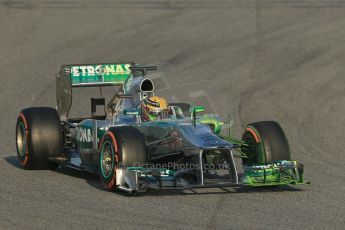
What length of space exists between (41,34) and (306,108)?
1022 cm

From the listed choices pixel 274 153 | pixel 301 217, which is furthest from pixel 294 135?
pixel 301 217

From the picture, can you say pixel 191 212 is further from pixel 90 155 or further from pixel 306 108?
pixel 306 108

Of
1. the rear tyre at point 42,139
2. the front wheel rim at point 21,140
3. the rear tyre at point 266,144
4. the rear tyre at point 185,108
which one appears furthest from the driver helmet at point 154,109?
the front wheel rim at point 21,140

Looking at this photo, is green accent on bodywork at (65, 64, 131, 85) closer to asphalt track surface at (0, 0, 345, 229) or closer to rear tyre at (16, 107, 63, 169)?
asphalt track surface at (0, 0, 345, 229)

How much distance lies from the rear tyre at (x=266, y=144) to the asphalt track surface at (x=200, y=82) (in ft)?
1.81

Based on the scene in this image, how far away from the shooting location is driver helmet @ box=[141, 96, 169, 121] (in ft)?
44.1

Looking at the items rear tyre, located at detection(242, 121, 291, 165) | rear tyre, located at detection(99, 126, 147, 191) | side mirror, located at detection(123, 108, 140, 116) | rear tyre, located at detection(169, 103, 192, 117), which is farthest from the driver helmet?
rear tyre, located at detection(242, 121, 291, 165)

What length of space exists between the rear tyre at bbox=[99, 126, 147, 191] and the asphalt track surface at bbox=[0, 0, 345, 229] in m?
0.27

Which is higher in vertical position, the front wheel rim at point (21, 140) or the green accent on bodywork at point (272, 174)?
the front wheel rim at point (21, 140)

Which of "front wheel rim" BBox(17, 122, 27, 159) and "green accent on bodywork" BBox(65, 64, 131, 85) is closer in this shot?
"front wheel rim" BBox(17, 122, 27, 159)

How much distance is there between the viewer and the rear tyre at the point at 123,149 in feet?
39.4

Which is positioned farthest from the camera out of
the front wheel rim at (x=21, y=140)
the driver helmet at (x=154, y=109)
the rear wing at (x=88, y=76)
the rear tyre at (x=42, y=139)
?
the rear wing at (x=88, y=76)

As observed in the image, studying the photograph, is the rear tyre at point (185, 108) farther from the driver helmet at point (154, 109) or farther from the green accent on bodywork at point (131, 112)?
the green accent on bodywork at point (131, 112)

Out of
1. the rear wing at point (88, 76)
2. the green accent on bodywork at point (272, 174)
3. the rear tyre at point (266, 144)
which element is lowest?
the green accent on bodywork at point (272, 174)
